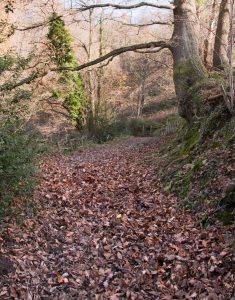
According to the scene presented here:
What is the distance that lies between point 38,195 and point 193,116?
5076 mm

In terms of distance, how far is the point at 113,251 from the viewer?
525 cm

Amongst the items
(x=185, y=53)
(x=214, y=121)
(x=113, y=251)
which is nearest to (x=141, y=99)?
(x=185, y=53)

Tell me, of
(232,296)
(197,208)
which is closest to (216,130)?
(197,208)

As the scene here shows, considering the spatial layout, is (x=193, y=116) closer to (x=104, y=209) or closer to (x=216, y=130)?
(x=216, y=130)

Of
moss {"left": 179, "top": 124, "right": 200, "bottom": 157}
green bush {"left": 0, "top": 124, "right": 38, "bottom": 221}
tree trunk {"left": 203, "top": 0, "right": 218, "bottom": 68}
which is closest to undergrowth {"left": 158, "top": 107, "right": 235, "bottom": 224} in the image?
moss {"left": 179, "top": 124, "right": 200, "bottom": 157}

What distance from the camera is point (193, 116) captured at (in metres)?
9.77

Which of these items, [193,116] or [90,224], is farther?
[193,116]

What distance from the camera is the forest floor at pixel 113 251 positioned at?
166 inches

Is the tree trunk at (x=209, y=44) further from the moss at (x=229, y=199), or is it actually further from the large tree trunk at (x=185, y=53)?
the moss at (x=229, y=199)

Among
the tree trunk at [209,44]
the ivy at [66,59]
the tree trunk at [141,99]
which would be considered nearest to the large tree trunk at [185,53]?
the tree trunk at [209,44]

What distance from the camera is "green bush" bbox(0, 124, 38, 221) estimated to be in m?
5.53

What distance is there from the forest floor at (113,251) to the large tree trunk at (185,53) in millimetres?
4025

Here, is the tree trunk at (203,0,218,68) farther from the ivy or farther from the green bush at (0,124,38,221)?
the green bush at (0,124,38,221)

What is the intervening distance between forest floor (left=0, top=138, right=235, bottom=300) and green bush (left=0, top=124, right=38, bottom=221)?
1.42ft
